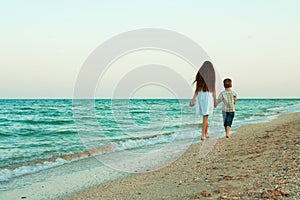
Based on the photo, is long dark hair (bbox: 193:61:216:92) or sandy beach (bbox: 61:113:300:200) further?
long dark hair (bbox: 193:61:216:92)

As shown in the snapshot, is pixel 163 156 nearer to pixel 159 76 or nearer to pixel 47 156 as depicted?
pixel 159 76

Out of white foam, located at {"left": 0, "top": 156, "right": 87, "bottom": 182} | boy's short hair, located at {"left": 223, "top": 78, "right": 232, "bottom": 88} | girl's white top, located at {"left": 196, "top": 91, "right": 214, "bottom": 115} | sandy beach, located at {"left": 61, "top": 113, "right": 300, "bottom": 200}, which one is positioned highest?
boy's short hair, located at {"left": 223, "top": 78, "right": 232, "bottom": 88}

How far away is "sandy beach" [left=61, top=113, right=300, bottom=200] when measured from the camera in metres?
4.22

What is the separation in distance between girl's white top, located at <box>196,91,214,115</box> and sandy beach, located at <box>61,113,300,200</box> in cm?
109

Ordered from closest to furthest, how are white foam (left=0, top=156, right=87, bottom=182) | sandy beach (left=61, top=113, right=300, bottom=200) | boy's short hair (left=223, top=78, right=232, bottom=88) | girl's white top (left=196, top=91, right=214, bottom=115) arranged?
sandy beach (left=61, top=113, right=300, bottom=200)
white foam (left=0, top=156, right=87, bottom=182)
girl's white top (left=196, top=91, right=214, bottom=115)
boy's short hair (left=223, top=78, right=232, bottom=88)

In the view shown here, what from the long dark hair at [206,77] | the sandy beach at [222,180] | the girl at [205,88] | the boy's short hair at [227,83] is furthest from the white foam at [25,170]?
the boy's short hair at [227,83]

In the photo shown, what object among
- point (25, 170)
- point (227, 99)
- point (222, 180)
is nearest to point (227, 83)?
point (227, 99)

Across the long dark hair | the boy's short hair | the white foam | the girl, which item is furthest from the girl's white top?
the white foam

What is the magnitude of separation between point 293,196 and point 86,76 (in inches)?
185

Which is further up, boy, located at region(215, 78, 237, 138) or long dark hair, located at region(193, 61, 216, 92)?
long dark hair, located at region(193, 61, 216, 92)

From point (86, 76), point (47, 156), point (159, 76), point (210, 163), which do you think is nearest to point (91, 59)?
point (86, 76)

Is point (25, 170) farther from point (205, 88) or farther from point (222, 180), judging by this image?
point (222, 180)

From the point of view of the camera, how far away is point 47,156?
10.2m

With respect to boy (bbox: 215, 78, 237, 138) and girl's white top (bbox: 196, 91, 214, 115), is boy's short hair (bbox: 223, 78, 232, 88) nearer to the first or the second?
boy (bbox: 215, 78, 237, 138)
